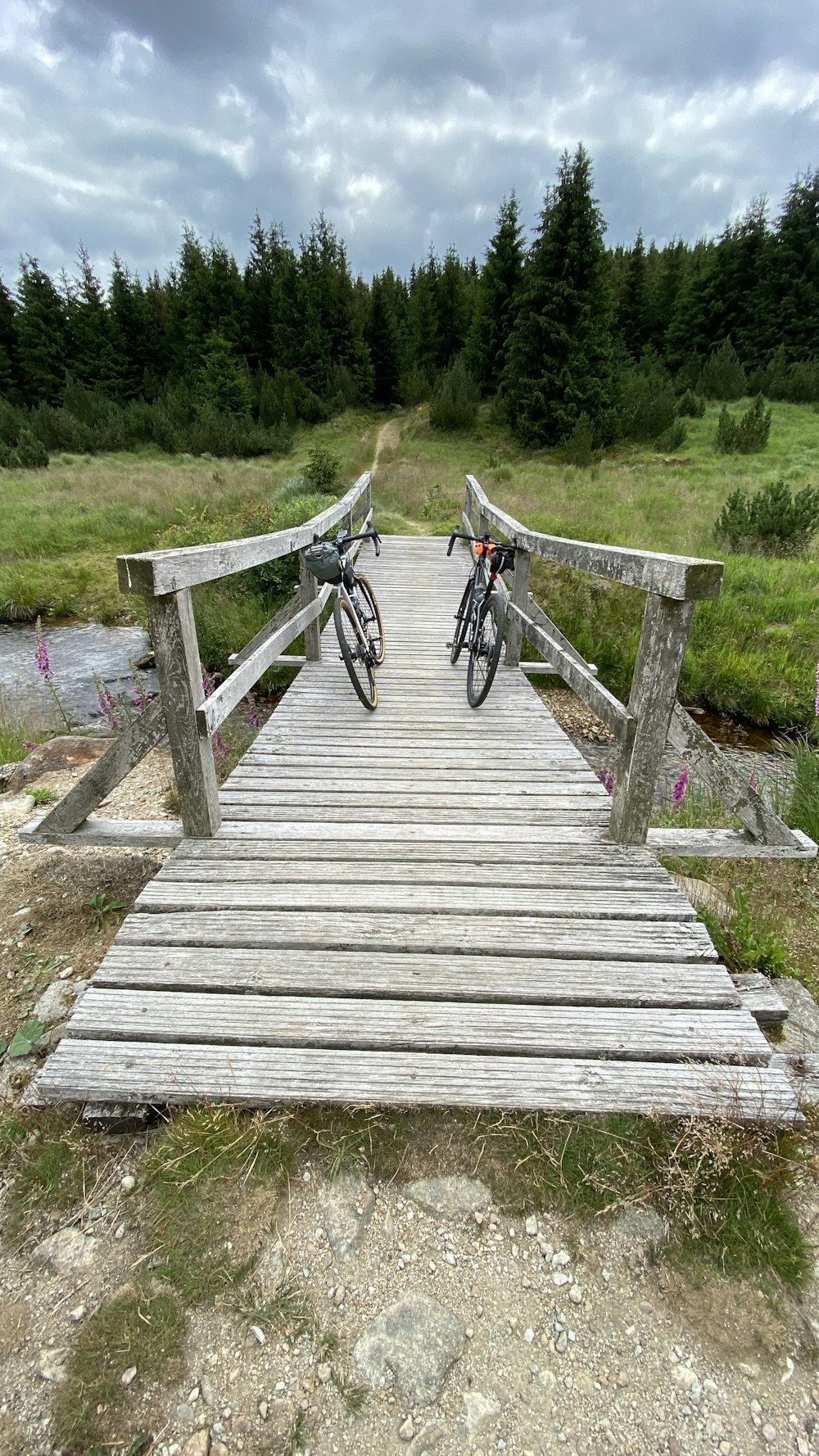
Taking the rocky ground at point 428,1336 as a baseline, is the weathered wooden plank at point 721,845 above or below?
above

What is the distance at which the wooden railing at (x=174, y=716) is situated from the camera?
2.32m

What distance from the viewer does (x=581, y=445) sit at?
21.2 m

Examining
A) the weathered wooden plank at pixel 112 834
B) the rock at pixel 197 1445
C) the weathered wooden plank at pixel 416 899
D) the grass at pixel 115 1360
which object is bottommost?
the rock at pixel 197 1445

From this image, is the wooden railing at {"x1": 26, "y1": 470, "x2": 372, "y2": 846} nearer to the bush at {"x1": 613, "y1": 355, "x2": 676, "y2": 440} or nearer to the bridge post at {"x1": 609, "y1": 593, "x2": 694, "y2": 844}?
the bridge post at {"x1": 609, "y1": 593, "x2": 694, "y2": 844}

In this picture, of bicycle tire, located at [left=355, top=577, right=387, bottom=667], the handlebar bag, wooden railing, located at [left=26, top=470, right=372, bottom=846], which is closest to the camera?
wooden railing, located at [left=26, top=470, right=372, bottom=846]

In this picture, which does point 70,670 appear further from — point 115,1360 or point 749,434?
point 749,434

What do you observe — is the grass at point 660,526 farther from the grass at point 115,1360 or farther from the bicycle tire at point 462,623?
the grass at point 115,1360

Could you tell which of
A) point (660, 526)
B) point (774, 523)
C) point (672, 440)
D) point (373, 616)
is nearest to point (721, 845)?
point (373, 616)

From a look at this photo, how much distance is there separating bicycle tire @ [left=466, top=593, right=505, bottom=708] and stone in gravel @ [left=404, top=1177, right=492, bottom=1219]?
124 inches

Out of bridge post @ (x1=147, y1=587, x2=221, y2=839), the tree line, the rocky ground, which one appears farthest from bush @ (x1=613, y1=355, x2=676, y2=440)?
the rocky ground

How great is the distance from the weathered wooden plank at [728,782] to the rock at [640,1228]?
1627mm

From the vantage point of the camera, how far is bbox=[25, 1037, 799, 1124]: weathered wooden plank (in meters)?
1.78

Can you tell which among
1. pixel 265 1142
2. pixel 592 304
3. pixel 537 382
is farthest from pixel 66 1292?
pixel 592 304

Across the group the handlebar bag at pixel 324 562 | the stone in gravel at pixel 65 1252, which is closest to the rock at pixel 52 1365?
the stone in gravel at pixel 65 1252
